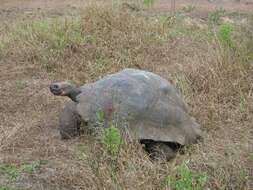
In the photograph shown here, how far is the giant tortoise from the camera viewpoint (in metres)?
4.39

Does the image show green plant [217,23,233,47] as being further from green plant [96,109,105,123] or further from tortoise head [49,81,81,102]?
green plant [96,109,105,123]

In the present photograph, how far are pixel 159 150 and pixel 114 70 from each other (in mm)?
2466

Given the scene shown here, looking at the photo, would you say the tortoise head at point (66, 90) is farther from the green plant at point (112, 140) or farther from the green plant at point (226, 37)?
the green plant at point (226, 37)

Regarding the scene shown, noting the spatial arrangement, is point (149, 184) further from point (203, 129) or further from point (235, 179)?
point (203, 129)

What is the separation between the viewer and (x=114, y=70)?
6668 millimetres

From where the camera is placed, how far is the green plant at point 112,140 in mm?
3760

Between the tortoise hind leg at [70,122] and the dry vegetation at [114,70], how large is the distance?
88 millimetres

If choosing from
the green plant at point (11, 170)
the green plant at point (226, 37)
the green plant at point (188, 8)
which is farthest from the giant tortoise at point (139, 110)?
the green plant at point (188, 8)

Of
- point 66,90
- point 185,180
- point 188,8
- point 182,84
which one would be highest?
point 66,90

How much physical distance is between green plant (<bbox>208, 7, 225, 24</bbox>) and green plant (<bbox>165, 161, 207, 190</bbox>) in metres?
5.50

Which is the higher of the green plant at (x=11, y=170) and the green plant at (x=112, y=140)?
the green plant at (x=112, y=140)

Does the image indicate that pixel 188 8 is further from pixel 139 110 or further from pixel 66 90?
pixel 139 110

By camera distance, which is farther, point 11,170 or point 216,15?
point 216,15

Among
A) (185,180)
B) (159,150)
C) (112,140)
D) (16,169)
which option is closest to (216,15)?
(159,150)
